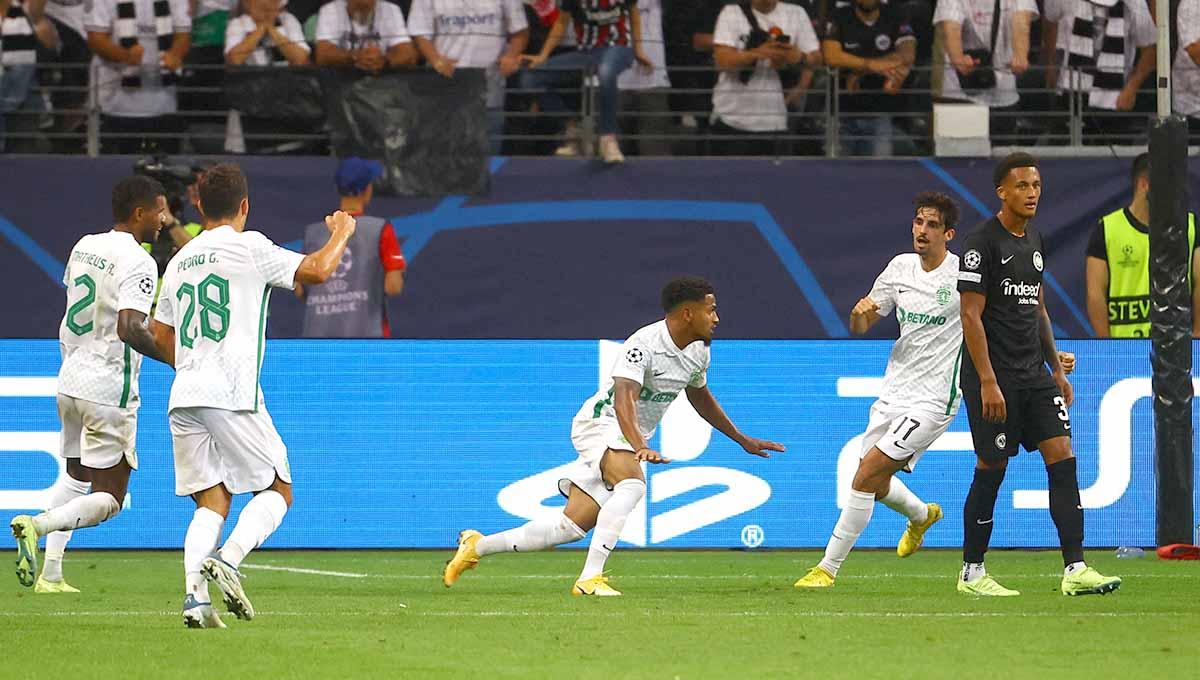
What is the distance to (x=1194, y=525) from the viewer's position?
12523 millimetres

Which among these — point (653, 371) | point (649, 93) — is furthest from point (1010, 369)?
point (649, 93)

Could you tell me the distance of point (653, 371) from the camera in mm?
10133

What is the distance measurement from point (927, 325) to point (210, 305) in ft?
14.4

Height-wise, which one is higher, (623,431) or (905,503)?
(623,431)

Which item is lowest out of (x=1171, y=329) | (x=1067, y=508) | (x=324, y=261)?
(x=1067, y=508)

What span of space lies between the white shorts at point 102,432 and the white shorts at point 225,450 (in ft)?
7.44

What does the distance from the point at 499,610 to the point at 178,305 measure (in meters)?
2.05

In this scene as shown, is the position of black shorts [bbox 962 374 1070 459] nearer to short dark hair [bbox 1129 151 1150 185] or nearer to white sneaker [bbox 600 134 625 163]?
short dark hair [bbox 1129 151 1150 185]

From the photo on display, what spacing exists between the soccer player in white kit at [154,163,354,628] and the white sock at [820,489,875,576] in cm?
337

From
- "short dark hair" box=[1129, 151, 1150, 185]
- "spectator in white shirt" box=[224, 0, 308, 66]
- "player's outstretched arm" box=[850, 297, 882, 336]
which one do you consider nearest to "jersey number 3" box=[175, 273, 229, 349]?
"player's outstretched arm" box=[850, 297, 882, 336]

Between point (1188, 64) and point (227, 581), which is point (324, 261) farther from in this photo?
point (1188, 64)

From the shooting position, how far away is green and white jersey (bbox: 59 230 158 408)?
10.3m

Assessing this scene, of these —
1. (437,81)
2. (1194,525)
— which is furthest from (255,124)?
(1194,525)

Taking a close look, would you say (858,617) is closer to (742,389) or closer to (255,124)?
(742,389)
